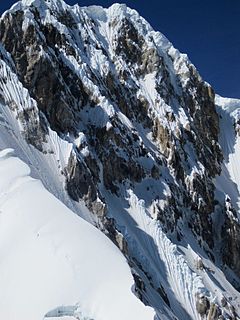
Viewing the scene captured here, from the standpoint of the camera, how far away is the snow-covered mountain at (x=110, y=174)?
721 inches

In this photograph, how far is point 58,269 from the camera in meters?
18.1

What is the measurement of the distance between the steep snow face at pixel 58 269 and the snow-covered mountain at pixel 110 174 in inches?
2.0

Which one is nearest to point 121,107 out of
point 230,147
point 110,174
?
point 110,174

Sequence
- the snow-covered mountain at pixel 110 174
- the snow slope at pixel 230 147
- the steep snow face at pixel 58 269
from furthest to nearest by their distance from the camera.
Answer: the snow slope at pixel 230 147, the snow-covered mountain at pixel 110 174, the steep snow face at pixel 58 269

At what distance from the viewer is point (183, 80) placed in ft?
330

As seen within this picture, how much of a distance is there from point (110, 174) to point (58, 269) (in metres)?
42.9

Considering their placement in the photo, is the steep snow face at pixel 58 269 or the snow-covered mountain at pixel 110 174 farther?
the snow-covered mountain at pixel 110 174

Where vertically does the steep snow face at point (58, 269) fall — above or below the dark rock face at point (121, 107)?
below

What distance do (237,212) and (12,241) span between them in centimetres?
6825

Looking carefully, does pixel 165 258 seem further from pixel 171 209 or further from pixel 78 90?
pixel 78 90

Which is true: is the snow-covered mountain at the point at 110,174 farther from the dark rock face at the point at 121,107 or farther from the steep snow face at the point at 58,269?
the dark rock face at the point at 121,107

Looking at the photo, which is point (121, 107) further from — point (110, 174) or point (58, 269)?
point (58, 269)

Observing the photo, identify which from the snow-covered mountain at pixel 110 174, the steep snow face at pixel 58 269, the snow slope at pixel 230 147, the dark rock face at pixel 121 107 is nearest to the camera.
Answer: the steep snow face at pixel 58 269

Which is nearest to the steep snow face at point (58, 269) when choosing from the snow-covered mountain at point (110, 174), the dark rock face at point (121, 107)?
the snow-covered mountain at point (110, 174)
